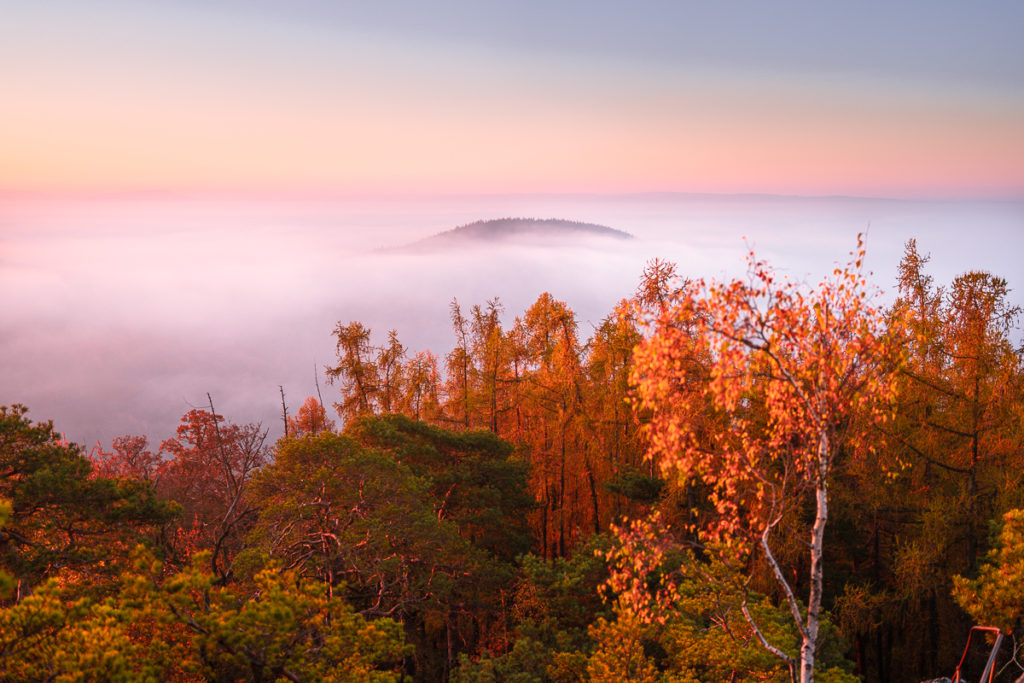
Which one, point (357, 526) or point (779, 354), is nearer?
point (779, 354)

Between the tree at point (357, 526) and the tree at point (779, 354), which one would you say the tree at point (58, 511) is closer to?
the tree at point (357, 526)

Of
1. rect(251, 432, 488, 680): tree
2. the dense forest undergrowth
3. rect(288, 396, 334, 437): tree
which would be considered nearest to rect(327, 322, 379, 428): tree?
the dense forest undergrowth

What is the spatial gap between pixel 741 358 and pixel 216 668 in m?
9.70

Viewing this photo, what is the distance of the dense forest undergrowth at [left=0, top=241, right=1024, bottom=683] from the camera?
25.0 feet

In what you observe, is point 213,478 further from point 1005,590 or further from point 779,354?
point 1005,590

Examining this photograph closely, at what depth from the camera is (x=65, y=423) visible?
146 metres

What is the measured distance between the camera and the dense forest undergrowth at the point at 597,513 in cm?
763

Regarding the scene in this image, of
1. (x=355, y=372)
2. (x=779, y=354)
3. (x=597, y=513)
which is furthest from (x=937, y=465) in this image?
(x=355, y=372)

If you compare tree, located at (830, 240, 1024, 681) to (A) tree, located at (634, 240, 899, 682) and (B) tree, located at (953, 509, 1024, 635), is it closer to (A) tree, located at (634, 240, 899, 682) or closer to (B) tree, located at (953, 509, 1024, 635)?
(B) tree, located at (953, 509, 1024, 635)

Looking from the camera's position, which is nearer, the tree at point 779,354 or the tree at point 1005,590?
the tree at point 779,354

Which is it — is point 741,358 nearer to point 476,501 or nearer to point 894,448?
point 894,448

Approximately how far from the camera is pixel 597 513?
92.1 feet

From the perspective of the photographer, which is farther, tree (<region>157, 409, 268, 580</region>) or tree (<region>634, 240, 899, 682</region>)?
tree (<region>157, 409, 268, 580</region>)

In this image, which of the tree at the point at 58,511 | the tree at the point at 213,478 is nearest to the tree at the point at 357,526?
the tree at the point at 213,478
